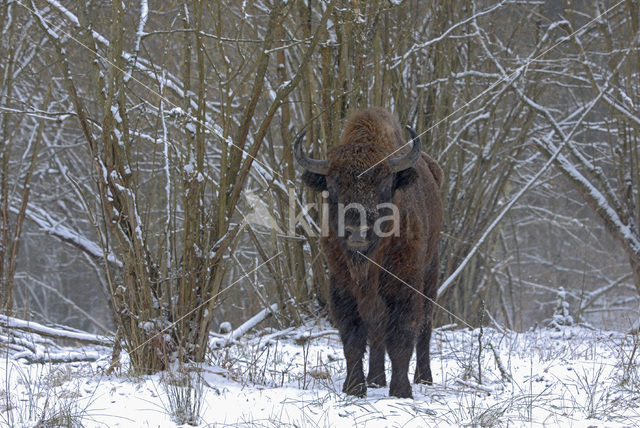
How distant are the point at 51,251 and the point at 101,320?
10.1ft

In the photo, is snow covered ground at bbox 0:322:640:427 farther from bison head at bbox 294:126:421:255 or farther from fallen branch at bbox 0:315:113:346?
bison head at bbox 294:126:421:255

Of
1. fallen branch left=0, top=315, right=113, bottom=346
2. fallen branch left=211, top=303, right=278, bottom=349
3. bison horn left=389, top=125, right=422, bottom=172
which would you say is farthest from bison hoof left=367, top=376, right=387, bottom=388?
fallen branch left=0, top=315, right=113, bottom=346

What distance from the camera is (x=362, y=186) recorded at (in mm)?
4988

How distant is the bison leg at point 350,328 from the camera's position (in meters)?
5.22

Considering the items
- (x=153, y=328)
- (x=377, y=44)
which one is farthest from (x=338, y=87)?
(x=153, y=328)

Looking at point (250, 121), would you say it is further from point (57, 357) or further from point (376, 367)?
point (57, 357)

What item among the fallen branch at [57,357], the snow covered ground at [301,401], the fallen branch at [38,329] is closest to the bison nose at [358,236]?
the snow covered ground at [301,401]

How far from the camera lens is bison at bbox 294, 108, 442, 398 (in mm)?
5012

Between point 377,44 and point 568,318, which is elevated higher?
point 377,44

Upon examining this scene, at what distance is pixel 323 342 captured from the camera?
8141 mm

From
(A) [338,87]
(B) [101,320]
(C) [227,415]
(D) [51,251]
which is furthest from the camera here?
(B) [101,320]

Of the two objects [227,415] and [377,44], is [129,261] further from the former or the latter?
[377,44]

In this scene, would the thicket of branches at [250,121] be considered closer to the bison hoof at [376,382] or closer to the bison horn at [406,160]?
the bison horn at [406,160]

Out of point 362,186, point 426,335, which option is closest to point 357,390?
point 426,335
